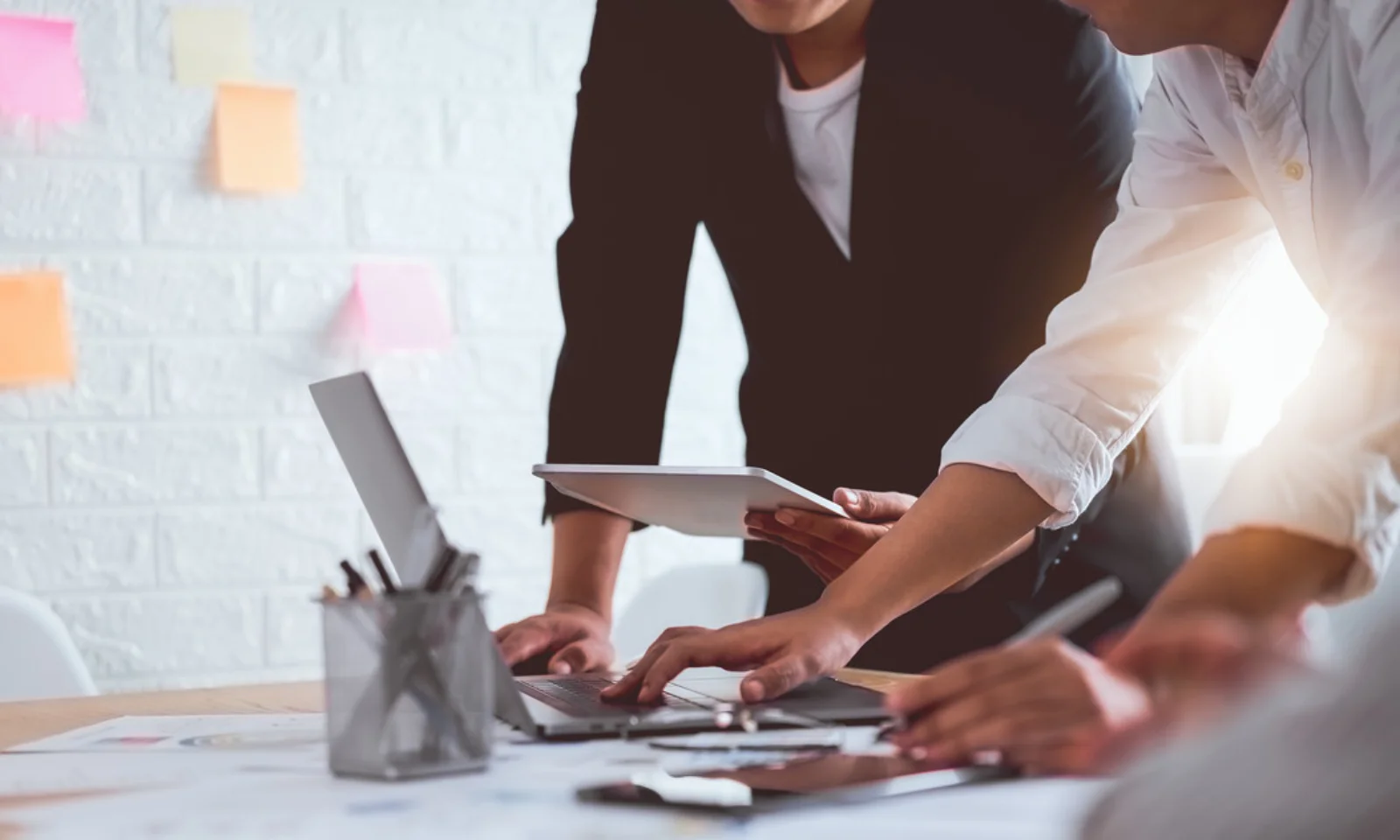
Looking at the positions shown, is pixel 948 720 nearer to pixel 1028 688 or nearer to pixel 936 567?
pixel 1028 688

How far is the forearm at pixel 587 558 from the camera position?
133 centimetres

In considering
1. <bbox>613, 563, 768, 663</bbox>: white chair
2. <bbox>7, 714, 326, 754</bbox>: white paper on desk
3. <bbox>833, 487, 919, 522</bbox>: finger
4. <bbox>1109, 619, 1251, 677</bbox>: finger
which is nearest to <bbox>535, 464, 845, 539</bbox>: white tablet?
<bbox>833, 487, 919, 522</bbox>: finger

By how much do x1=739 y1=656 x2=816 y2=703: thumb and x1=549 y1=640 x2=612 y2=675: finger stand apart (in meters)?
0.29

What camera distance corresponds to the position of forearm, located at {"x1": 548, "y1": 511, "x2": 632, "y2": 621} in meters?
1.33

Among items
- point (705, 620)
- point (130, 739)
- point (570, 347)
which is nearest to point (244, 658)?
point (705, 620)

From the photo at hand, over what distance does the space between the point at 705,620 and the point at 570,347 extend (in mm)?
420

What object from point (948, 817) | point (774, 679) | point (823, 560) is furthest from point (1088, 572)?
point (948, 817)

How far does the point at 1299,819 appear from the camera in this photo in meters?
0.17

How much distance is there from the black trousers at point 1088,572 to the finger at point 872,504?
198mm

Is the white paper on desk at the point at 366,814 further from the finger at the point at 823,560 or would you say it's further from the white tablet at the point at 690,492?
the finger at the point at 823,560

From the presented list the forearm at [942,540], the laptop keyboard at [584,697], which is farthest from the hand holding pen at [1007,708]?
the forearm at [942,540]

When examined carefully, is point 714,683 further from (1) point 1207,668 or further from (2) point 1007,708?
(1) point 1207,668

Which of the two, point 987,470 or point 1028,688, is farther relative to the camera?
point 987,470

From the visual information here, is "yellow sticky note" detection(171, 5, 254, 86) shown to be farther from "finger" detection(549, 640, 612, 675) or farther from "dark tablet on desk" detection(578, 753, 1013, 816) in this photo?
"dark tablet on desk" detection(578, 753, 1013, 816)
